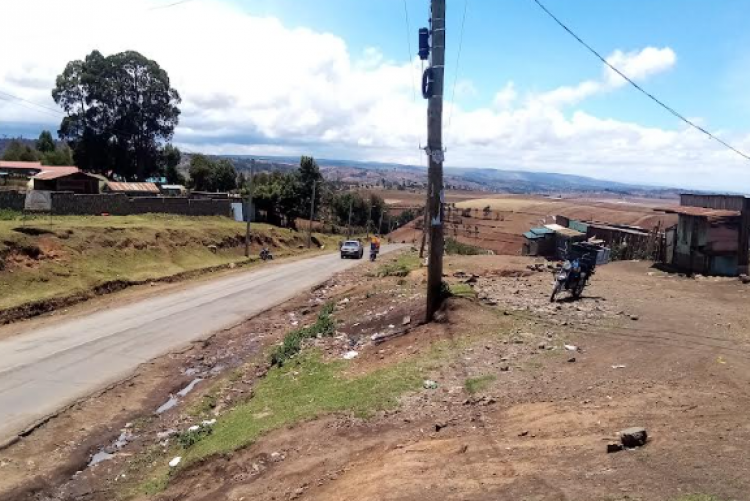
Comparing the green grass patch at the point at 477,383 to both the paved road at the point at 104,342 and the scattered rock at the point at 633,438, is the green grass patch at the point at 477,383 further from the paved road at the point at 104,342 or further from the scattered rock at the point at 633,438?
the paved road at the point at 104,342

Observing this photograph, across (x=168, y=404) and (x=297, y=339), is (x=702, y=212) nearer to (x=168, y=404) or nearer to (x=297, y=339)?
(x=297, y=339)

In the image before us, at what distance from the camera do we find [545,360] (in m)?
10.8

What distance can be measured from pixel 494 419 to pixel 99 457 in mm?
7161

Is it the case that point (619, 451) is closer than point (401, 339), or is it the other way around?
point (619, 451)

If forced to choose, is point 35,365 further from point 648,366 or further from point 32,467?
point 648,366

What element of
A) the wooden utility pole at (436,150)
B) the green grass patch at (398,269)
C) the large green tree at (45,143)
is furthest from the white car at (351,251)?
the large green tree at (45,143)

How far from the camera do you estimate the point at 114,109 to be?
72.8 metres

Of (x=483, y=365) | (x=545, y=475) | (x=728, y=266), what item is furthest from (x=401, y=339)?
(x=728, y=266)

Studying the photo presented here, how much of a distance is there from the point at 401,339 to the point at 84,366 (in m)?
8.43

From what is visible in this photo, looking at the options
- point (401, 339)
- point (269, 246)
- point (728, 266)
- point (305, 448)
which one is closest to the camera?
point (305, 448)

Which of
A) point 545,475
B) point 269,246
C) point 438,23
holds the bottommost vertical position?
point 269,246

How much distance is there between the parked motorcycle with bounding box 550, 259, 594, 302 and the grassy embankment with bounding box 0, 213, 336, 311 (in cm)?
1897

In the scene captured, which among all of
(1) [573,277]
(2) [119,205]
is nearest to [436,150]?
(1) [573,277]

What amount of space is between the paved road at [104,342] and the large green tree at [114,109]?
47.5m
